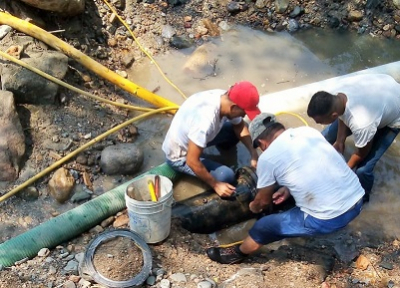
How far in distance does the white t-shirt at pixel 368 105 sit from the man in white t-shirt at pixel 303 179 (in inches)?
21.1

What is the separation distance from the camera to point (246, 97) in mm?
3848

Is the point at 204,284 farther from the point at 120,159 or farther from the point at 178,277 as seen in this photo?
the point at 120,159

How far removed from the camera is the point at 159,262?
3.78 m

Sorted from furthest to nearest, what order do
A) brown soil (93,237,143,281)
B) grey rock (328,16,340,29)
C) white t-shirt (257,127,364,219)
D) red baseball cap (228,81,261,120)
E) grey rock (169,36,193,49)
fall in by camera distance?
grey rock (328,16,340,29) < grey rock (169,36,193,49) < red baseball cap (228,81,261,120) < brown soil (93,237,143,281) < white t-shirt (257,127,364,219)

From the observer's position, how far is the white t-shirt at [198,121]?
397 centimetres

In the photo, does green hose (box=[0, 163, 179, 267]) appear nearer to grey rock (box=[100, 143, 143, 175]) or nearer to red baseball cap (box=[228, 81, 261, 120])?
grey rock (box=[100, 143, 143, 175])

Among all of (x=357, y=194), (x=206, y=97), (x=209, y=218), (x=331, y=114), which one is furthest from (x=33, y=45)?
(x=357, y=194)

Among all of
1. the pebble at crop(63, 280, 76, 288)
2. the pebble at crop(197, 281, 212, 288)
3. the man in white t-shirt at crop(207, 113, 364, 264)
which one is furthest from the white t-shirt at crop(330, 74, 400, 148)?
the pebble at crop(63, 280, 76, 288)

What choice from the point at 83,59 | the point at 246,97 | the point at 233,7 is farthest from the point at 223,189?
the point at 233,7

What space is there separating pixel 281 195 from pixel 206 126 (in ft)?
2.93

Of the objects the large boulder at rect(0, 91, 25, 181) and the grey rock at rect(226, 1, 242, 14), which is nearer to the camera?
the large boulder at rect(0, 91, 25, 181)

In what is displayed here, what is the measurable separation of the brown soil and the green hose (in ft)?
1.55

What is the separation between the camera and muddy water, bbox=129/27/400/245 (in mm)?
4921

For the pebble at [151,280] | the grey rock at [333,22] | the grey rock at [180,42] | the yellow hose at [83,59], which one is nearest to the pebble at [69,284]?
the pebble at [151,280]
